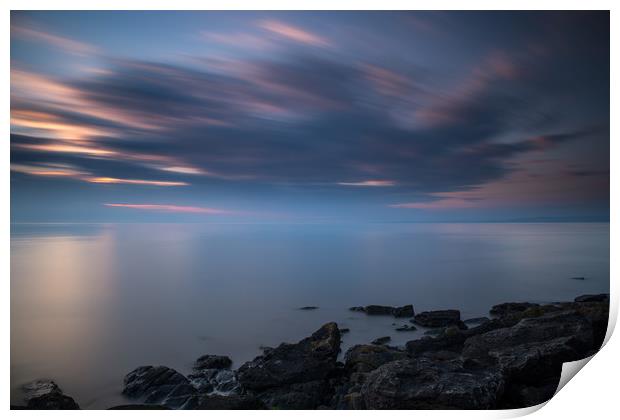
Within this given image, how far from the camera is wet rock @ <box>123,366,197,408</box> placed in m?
2.92

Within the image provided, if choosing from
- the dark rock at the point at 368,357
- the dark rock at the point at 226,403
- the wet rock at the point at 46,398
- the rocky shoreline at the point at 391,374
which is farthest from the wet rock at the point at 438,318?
the wet rock at the point at 46,398

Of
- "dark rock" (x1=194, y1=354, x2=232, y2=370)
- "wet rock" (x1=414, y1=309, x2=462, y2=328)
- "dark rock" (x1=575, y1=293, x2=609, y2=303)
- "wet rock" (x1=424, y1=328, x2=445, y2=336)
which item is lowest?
"dark rock" (x1=194, y1=354, x2=232, y2=370)

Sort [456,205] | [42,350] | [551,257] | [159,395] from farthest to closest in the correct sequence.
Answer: [551,257] → [456,205] → [42,350] → [159,395]

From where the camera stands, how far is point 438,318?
4129mm

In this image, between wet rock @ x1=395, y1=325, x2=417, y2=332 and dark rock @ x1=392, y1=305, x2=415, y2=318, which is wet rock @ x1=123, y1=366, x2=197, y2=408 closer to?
wet rock @ x1=395, y1=325, x2=417, y2=332

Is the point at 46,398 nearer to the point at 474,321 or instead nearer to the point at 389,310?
the point at 389,310

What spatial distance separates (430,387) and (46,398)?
2.91 meters

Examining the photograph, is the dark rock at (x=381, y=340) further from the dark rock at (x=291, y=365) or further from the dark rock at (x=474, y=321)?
the dark rock at (x=474, y=321)

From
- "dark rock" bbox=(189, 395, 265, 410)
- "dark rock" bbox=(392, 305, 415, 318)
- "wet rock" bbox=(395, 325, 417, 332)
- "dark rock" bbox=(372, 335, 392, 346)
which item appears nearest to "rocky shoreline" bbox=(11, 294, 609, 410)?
"dark rock" bbox=(189, 395, 265, 410)

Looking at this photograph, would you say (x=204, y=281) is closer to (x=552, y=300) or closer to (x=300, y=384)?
(x=300, y=384)

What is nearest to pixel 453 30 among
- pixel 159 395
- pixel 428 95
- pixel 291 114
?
pixel 428 95

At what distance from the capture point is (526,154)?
12.6ft

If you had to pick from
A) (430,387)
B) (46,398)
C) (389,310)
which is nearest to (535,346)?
(430,387)
